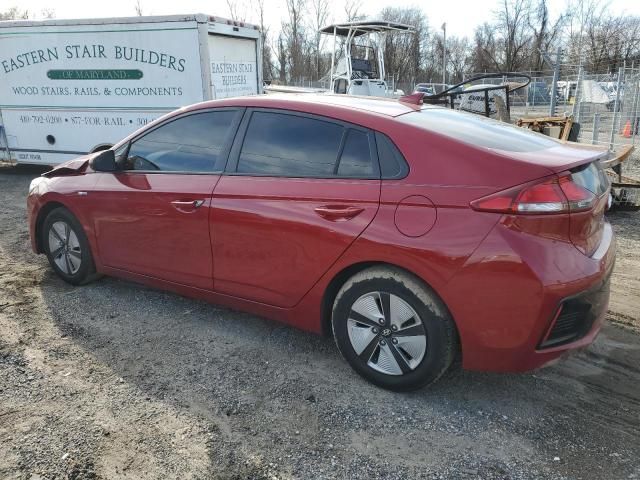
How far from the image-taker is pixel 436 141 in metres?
2.92

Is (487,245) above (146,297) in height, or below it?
above

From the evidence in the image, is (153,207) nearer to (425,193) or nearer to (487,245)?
(425,193)

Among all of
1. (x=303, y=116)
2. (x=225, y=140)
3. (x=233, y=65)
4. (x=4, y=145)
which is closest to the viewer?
(x=303, y=116)

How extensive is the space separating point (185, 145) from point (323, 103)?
1128 mm

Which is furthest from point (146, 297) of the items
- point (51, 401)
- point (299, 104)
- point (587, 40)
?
point (587, 40)

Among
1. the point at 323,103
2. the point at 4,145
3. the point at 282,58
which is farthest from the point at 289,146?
the point at 282,58

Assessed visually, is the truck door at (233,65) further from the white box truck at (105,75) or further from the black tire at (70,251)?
the black tire at (70,251)

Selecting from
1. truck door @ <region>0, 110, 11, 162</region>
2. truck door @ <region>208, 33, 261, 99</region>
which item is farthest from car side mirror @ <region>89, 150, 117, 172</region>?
truck door @ <region>0, 110, 11, 162</region>

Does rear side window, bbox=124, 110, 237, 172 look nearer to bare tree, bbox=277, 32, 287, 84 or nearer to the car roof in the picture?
the car roof

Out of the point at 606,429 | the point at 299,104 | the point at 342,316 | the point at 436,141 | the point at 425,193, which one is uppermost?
the point at 299,104

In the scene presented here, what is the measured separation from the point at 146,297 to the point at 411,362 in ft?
8.31

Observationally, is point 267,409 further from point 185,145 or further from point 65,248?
point 65,248

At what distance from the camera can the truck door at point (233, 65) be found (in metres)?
9.15

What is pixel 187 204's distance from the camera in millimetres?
3736
